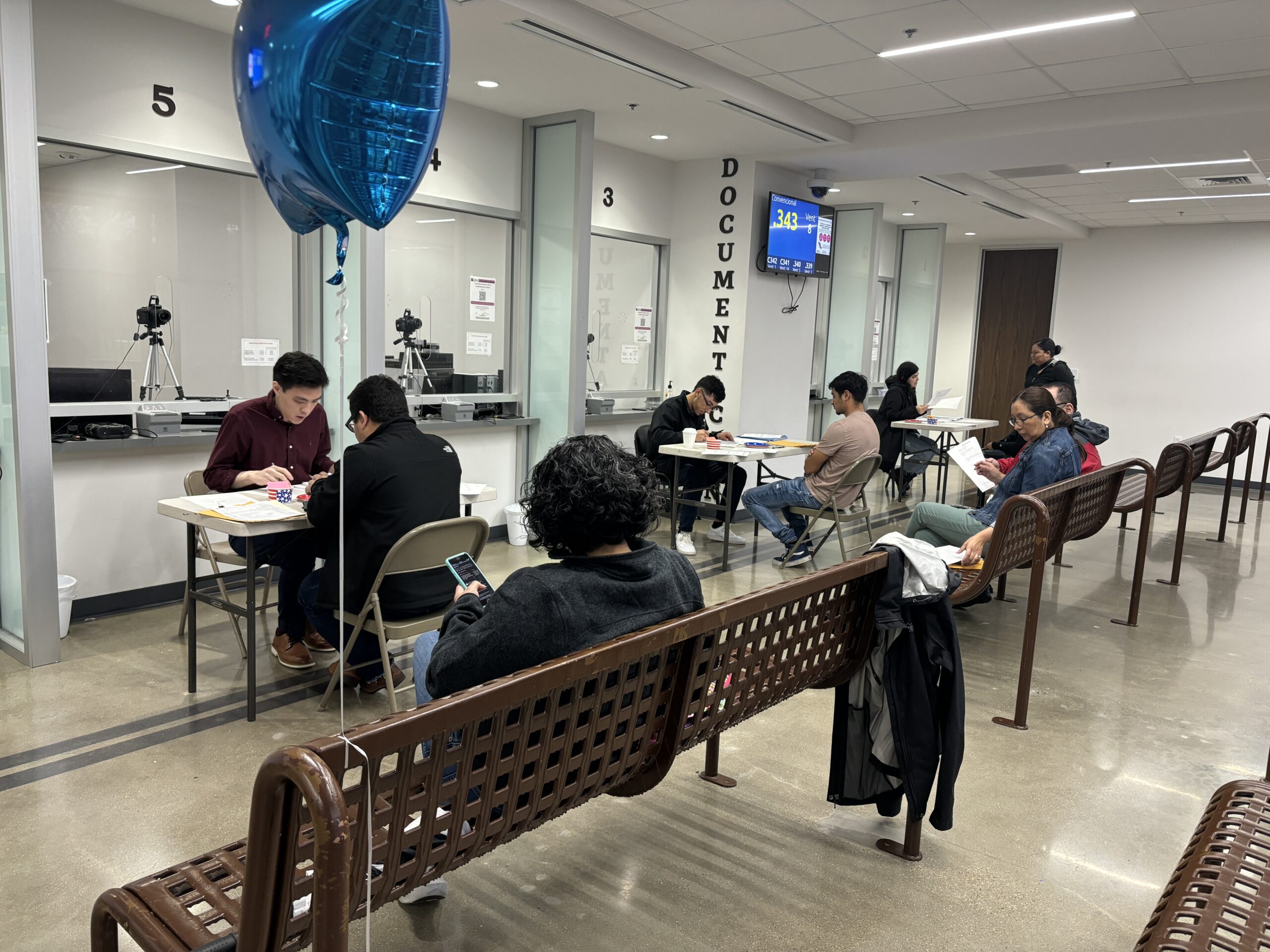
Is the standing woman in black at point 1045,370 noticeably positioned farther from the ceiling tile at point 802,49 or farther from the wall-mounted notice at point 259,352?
the wall-mounted notice at point 259,352

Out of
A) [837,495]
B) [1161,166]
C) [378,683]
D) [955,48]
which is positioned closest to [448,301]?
[837,495]

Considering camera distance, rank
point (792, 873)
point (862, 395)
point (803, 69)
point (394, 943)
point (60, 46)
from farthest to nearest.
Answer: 1. point (862, 395)
2. point (803, 69)
3. point (60, 46)
4. point (792, 873)
5. point (394, 943)

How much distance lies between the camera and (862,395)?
19.1 feet

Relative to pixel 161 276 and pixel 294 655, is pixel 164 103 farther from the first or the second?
pixel 294 655

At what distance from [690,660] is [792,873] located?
2.96 feet

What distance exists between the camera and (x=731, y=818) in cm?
272

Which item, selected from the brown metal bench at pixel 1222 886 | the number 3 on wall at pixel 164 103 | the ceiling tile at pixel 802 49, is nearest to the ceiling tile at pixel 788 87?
the ceiling tile at pixel 802 49

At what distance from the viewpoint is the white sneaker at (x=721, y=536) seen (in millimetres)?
6605

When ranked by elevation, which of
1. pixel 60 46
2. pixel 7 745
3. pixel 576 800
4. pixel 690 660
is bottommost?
pixel 7 745

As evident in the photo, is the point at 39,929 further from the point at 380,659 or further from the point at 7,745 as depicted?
the point at 380,659

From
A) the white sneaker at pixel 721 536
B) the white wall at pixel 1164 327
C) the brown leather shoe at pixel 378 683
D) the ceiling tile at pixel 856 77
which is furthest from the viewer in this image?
the white wall at pixel 1164 327

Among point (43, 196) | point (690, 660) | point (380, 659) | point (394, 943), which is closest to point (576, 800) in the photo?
point (690, 660)

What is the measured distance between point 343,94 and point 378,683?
250 cm

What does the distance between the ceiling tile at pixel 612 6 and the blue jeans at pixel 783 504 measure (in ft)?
9.46
